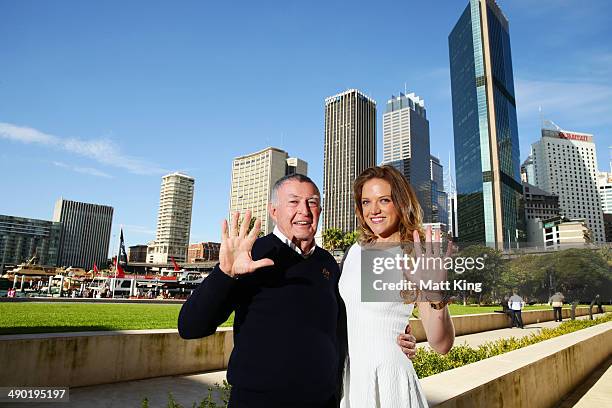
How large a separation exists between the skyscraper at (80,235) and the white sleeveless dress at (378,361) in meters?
207

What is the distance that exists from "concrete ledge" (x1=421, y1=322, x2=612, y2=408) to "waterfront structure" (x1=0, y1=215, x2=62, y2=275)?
181215mm

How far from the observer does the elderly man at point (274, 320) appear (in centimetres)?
208

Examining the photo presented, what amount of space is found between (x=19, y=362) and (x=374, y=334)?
6.25 metres

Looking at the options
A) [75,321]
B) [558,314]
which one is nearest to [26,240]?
[75,321]

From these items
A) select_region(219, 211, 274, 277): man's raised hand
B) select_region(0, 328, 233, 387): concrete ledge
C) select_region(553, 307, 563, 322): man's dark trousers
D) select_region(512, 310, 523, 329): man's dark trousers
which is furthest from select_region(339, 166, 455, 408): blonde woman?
select_region(553, 307, 563, 322): man's dark trousers

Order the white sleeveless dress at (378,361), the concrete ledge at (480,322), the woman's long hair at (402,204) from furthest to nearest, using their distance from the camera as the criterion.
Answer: the concrete ledge at (480,322), the woman's long hair at (402,204), the white sleeveless dress at (378,361)

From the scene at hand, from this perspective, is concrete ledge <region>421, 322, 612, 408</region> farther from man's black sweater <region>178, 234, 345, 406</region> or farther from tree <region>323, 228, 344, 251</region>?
tree <region>323, 228, 344, 251</region>

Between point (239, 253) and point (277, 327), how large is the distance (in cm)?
44

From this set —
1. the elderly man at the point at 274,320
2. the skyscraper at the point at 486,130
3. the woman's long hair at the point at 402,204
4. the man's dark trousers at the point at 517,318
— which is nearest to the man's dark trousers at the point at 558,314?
the man's dark trousers at the point at 517,318

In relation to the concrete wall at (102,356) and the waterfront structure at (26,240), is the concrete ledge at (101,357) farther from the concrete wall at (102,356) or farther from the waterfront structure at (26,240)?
the waterfront structure at (26,240)

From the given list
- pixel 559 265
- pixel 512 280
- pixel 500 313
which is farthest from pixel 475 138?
pixel 500 313

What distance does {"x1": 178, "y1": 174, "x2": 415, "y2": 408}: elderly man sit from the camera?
6.81 feet

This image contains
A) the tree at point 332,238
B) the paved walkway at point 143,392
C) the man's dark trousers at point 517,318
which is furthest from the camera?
the tree at point 332,238

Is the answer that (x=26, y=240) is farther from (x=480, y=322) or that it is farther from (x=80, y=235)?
(x=480, y=322)
